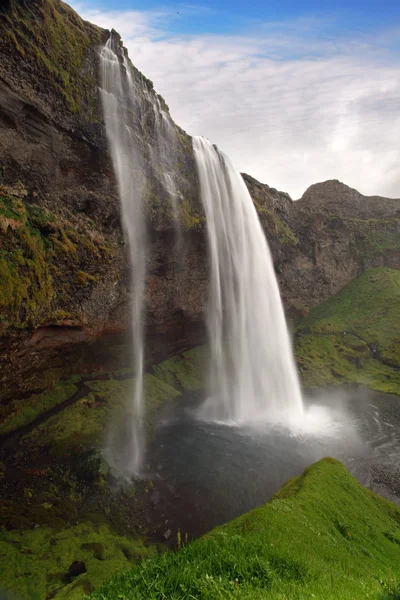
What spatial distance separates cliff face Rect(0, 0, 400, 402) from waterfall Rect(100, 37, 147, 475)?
899 mm

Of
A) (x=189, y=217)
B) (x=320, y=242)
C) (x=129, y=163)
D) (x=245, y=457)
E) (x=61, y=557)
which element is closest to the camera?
(x=61, y=557)

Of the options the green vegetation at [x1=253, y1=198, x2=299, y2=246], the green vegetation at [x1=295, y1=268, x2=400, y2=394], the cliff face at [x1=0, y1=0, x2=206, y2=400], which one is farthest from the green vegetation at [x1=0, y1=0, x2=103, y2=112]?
the green vegetation at [x1=295, y1=268, x2=400, y2=394]

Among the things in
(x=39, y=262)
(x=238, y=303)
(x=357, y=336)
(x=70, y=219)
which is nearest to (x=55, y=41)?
(x=70, y=219)

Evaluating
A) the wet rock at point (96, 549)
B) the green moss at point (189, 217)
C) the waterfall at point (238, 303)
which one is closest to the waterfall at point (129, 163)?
the green moss at point (189, 217)

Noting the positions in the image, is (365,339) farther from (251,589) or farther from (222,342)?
(251,589)

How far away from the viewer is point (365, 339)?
54.7 meters

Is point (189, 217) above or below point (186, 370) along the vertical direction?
above

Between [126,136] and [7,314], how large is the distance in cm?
1979

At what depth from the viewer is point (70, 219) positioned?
2520cm

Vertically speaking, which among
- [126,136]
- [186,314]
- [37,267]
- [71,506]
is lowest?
[71,506]

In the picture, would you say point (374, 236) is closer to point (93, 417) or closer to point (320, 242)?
point (320, 242)

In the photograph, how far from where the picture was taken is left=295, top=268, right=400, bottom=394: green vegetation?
46.1m

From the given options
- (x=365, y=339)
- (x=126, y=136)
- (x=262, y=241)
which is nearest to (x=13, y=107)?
(x=126, y=136)

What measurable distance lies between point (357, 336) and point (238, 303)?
2801cm
